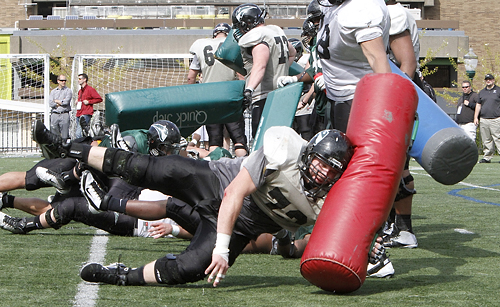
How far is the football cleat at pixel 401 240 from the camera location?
173 inches

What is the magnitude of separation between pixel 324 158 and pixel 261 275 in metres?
0.93

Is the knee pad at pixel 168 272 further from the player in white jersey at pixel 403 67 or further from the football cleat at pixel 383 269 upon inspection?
the player in white jersey at pixel 403 67

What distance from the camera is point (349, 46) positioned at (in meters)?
3.66

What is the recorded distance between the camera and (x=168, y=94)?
5684 mm

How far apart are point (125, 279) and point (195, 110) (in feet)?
8.99

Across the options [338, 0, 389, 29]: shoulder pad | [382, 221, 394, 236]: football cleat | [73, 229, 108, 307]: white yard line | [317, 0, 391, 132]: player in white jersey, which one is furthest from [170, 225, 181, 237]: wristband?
[338, 0, 389, 29]: shoulder pad

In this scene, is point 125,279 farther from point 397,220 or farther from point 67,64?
point 67,64

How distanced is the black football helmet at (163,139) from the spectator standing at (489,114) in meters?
9.95

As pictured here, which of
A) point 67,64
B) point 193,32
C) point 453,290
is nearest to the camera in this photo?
point 453,290

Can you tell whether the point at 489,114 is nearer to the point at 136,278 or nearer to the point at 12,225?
the point at 12,225

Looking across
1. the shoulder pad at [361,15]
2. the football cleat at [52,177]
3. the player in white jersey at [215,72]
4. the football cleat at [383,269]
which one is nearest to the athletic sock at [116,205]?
the football cleat at [52,177]

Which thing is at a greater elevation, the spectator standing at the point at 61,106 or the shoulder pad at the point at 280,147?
the shoulder pad at the point at 280,147

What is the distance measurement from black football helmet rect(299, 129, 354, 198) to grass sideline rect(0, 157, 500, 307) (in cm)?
50

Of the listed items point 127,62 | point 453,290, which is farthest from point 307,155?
point 127,62
